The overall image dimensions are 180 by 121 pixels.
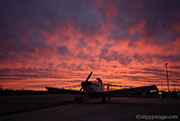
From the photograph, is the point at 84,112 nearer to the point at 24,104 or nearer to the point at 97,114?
the point at 97,114

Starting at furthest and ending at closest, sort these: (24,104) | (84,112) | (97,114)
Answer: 1. (24,104)
2. (84,112)
3. (97,114)

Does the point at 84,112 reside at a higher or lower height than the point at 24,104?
higher

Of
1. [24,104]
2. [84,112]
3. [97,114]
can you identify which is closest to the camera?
[97,114]

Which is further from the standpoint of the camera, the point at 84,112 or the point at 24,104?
the point at 24,104

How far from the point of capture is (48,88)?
2386 centimetres

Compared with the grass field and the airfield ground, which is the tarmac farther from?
the grass field

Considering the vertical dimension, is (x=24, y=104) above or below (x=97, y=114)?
below

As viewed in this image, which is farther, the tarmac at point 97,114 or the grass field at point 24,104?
the grass field at point 24,104

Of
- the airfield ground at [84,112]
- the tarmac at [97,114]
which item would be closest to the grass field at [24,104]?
the airfield ground at [84,112]

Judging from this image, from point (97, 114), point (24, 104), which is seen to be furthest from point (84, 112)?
point (24, 104)

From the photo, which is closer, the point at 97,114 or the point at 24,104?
the point at 97,114

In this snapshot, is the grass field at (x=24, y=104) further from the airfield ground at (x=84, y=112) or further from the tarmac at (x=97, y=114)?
the tarmac at (x=97, y=114)

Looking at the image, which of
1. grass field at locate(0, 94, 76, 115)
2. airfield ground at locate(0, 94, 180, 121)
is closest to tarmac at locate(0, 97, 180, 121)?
airfield ground at locate(0, 94, 180, 121)

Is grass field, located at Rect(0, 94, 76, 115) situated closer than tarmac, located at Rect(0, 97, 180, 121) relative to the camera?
No
